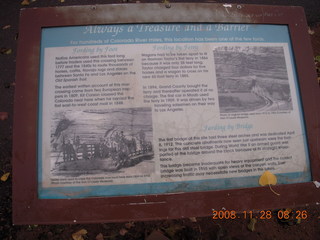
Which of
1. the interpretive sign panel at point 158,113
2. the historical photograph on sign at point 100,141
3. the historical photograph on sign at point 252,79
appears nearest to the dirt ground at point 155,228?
the interpretive sign panel at point 158,113

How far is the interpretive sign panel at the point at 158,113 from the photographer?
1.35 metres

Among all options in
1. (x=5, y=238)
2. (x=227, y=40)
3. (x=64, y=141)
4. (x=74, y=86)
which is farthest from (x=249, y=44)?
(x=5, y=238)

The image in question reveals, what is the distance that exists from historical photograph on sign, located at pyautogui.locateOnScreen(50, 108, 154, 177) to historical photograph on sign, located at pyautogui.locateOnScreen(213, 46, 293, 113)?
0.54 m

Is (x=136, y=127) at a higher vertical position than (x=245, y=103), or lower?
lower

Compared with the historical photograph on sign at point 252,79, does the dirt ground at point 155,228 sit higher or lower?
lower

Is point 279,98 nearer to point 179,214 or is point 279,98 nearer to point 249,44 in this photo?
point 249,44

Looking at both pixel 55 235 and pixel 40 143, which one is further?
pixel 55 235

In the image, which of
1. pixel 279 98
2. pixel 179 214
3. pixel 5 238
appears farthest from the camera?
pixel 5 238

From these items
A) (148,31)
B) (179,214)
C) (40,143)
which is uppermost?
(148,31)

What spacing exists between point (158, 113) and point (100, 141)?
1.30 feet

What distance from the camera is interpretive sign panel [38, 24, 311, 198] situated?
1361 millimetres

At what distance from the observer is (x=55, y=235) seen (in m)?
2.11

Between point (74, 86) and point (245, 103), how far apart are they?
3.60ft

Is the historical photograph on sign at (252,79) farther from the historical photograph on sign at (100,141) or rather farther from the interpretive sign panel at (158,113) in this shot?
the historical photograph on sign at (100,141)
